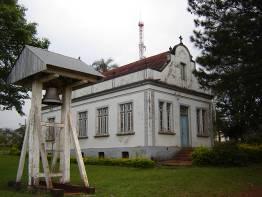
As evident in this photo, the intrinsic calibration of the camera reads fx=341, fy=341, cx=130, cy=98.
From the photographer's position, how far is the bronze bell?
10469 mm

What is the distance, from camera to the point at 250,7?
1312 centimetres

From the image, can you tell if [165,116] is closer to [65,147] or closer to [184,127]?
[184,127]

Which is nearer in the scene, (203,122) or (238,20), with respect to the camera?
(238,20)

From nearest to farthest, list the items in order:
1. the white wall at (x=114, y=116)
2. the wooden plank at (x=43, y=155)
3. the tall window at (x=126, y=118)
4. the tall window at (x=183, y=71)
→ the wooden plank at (x=43, y=155), the white wall at (x=114, y=116), the tall window at (x=126, y=118), the tall window at (x=183, y=71)

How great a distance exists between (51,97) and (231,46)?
693 cm

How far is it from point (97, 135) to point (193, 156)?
323 inches

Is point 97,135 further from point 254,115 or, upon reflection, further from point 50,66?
point 50,66

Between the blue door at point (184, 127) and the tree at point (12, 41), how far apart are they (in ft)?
34.5

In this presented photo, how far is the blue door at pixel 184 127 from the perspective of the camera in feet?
74.6

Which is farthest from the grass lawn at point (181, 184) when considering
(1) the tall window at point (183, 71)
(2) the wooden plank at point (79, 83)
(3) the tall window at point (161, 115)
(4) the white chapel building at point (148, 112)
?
(1) the tall window at point (183, 71)

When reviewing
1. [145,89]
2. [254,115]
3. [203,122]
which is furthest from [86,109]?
[254,115]

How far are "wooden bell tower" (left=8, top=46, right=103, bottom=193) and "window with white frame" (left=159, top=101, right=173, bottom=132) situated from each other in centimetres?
1093

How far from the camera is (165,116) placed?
848 inches

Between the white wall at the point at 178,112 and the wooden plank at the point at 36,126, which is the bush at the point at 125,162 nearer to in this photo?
the white wall at the point at 178,112
